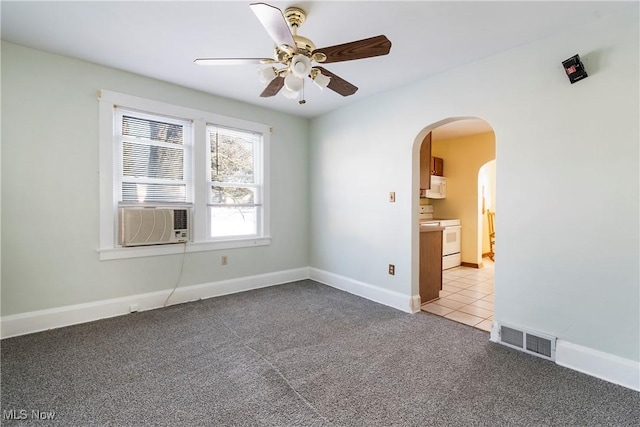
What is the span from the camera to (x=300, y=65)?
1.82 metres

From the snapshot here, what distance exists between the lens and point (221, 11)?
2002 mm

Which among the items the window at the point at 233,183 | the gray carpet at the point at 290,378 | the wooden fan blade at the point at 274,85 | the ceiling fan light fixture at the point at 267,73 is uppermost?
the wooden fan blade at the point at 274,85

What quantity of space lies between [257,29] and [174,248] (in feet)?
8.08

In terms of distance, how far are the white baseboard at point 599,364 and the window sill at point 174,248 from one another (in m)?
3.30

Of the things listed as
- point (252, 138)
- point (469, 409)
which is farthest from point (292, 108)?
point (469, 409)

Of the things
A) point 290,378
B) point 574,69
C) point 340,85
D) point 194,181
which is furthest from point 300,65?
point 194,181

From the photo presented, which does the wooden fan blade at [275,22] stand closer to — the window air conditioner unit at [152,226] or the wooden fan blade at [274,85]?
the wooden fan blade at [274,85]

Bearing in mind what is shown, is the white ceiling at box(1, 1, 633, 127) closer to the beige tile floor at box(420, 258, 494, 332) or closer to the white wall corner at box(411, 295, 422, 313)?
the white wall corner at box(411, 295, 422, 313)

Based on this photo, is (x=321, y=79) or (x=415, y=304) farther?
(x=415, y=304)

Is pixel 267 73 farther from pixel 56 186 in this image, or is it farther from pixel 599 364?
pixel 599 364

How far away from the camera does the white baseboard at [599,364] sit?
6.11 feet

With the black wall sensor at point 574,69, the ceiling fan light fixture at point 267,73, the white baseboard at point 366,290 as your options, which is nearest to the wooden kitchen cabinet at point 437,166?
the white baseboard at point 366,290

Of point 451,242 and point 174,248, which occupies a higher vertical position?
point 174,248

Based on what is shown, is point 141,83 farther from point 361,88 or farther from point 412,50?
point 412,50
